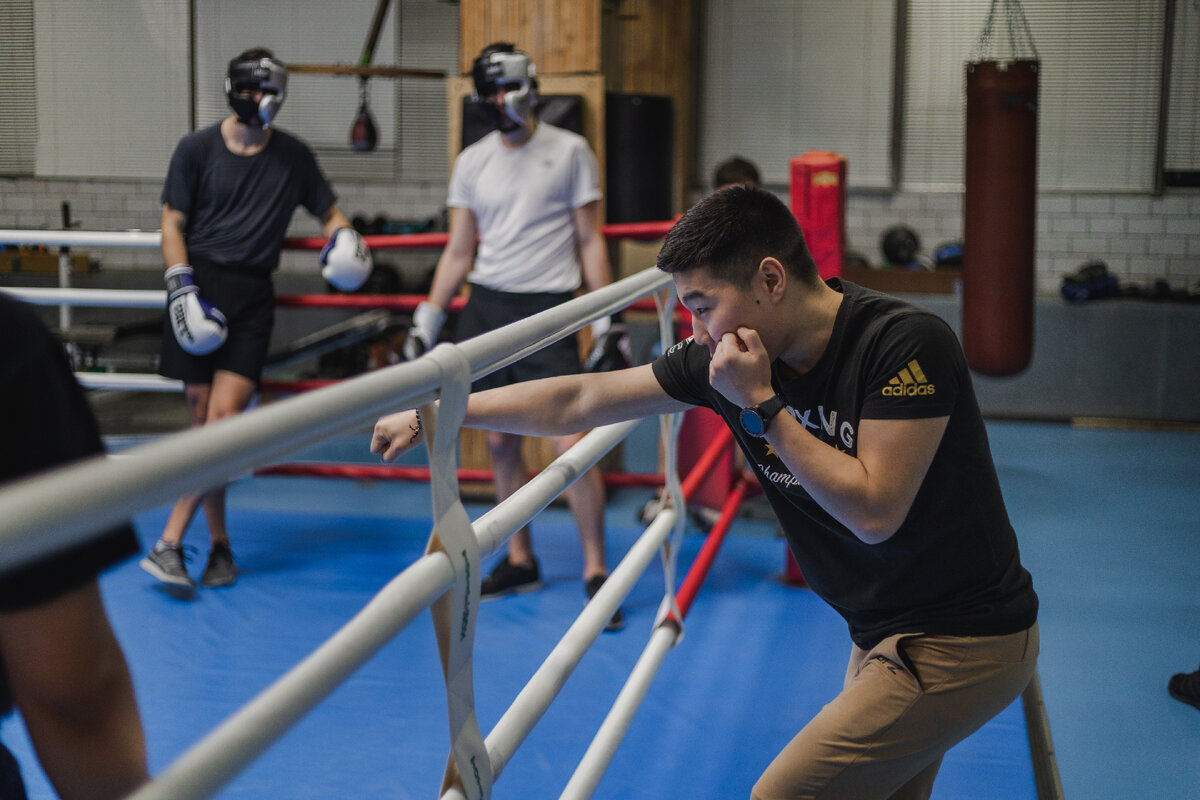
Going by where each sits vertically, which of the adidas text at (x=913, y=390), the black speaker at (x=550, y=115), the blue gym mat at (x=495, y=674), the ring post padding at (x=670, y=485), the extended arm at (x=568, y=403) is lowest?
the blue gym mat at (x=495, y=674)

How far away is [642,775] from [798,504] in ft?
3.67

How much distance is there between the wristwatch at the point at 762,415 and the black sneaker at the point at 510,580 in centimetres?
238

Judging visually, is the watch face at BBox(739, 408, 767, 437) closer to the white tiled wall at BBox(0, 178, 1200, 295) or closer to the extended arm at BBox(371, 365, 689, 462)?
the extended arm at BBox(371, 365, 689, 462)

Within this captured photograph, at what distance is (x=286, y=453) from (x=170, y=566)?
9.60 feet

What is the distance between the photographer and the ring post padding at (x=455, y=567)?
114 centimetres

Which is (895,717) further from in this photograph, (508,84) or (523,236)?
(508,84)

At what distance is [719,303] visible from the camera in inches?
56.1

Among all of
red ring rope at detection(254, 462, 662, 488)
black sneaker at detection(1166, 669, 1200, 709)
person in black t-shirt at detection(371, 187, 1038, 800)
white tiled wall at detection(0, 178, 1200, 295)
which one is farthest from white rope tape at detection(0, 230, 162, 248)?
white tiled wall at detection(0, 178, 1200, 295)

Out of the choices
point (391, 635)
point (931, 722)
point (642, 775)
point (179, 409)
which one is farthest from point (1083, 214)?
point (391, 635)

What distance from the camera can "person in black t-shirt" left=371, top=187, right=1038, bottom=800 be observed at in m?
1.36

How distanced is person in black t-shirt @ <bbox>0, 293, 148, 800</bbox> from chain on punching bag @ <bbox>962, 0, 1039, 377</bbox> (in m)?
5.22

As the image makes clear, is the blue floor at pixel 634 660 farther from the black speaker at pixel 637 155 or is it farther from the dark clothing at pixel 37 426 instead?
the black speaker at pixel 637 155

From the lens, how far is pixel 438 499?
1137 mm

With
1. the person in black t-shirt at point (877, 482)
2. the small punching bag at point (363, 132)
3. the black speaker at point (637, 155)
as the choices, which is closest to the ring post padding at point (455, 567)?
the person in black t-shirt at point (877, 482)
